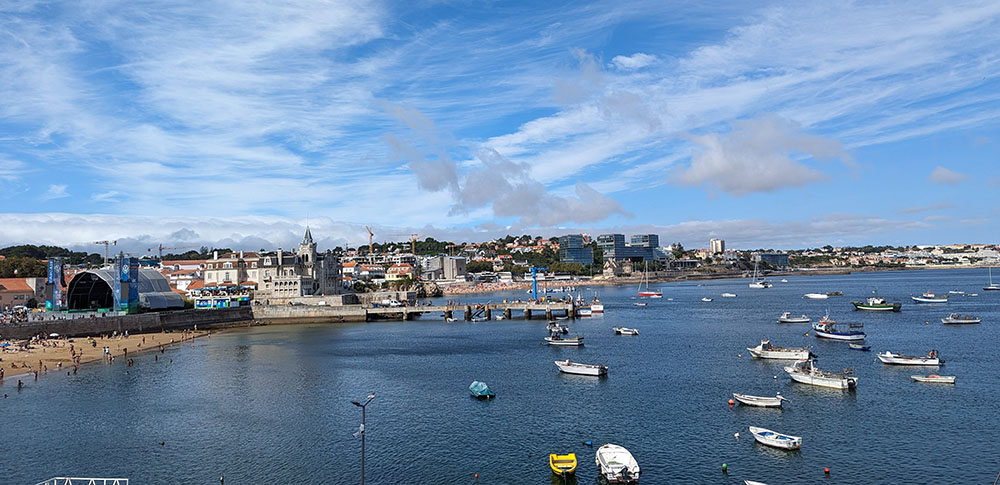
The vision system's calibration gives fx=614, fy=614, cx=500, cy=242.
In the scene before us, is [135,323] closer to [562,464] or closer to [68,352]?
[68,352]

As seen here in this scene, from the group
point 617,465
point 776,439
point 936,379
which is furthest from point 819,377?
point 617,465

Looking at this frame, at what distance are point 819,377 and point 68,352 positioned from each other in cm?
7328

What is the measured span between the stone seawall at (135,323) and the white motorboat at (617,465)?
75697 millimetres

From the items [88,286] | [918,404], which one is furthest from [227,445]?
[88,286]

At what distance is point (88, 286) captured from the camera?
301 ft

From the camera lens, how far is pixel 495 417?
39562 millimetres

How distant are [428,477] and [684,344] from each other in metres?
48.0

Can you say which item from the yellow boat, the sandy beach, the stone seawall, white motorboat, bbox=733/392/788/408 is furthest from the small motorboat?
the stone seawall

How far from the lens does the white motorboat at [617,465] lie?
27750 millimetres

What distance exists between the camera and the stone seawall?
246 ft

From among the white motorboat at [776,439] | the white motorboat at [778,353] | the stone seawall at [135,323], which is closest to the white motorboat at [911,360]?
the white motorboat at [778,353]

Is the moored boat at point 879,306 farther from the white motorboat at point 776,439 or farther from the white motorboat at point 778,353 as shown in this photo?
the white motorboat at point 776,439

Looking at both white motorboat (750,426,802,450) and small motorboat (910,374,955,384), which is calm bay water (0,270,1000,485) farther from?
small motorboat (910,374,955,384)

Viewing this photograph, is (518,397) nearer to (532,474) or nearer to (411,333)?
(532,474)
